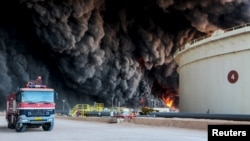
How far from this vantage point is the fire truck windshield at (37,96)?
20.2 metres

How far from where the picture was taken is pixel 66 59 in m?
52.1

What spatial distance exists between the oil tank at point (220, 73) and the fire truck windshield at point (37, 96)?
1144 cm

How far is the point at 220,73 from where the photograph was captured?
27.0 meters

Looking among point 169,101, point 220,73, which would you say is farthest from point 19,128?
point 169,101

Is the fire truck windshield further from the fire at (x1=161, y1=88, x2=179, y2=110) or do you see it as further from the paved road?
the fire at (x1=161, y1=88, x2=179, y2=110)

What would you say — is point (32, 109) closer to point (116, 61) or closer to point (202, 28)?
point (116, 61)

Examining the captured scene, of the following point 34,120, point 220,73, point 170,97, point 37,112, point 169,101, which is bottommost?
point 34,120

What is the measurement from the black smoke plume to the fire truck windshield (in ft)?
88.2

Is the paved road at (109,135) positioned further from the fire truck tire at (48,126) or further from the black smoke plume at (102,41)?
the black smoke plume at (102,41)

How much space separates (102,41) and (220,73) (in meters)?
32.5

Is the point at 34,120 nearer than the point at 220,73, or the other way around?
the point at 34,120

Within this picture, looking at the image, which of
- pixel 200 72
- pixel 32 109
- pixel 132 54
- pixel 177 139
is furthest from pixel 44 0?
pixel 177 139

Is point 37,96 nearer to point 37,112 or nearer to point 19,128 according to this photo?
point 37,112

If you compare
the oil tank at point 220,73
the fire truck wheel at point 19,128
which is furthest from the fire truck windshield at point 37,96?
the oil tank at point 220,73
